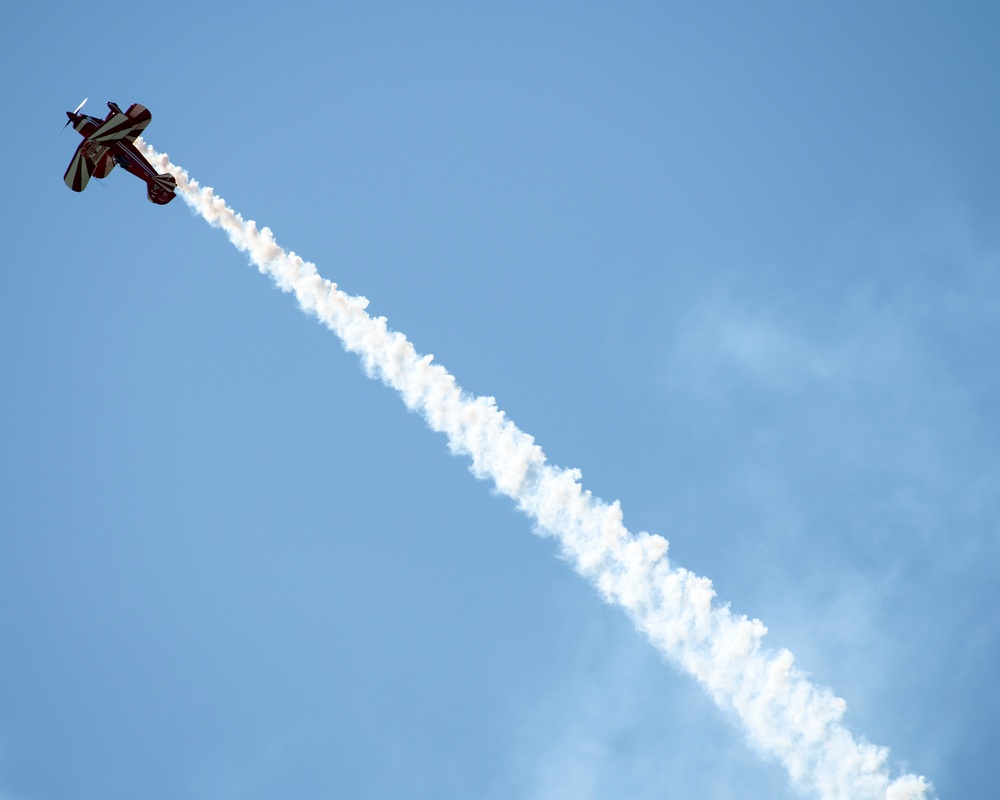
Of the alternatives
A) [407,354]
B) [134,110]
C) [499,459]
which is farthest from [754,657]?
[134,110]

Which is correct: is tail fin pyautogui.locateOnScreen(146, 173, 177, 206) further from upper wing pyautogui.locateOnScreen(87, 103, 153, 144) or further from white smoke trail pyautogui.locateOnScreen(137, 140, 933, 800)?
white smoke trail pyautogui.locateOnScreen(137, 140, 933, 800)

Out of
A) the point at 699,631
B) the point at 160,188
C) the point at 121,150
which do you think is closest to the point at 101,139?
the point at 121,150

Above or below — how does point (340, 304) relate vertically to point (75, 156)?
above

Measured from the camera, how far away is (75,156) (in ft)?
233

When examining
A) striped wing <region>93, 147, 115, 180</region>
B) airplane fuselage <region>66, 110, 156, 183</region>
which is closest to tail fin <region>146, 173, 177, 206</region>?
airplane fuselage <region>66, 110, 156, 183</region>

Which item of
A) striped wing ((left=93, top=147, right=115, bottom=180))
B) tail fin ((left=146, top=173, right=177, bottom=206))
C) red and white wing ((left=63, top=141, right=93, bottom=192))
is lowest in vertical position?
red and white wing ((left=63, top=141, right=93, bottom=192))

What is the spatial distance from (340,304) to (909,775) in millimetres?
40734

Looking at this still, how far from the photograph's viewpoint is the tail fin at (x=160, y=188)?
72500mm

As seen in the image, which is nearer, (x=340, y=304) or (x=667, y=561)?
(x=667, y=561)

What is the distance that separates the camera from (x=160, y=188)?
2862 inches

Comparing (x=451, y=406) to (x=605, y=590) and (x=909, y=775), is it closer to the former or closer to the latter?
(x=605, y=590)

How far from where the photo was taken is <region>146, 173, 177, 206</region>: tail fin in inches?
2854

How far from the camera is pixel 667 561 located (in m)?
69.6

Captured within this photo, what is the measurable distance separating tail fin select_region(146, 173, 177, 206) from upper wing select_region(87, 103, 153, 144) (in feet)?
9.08
